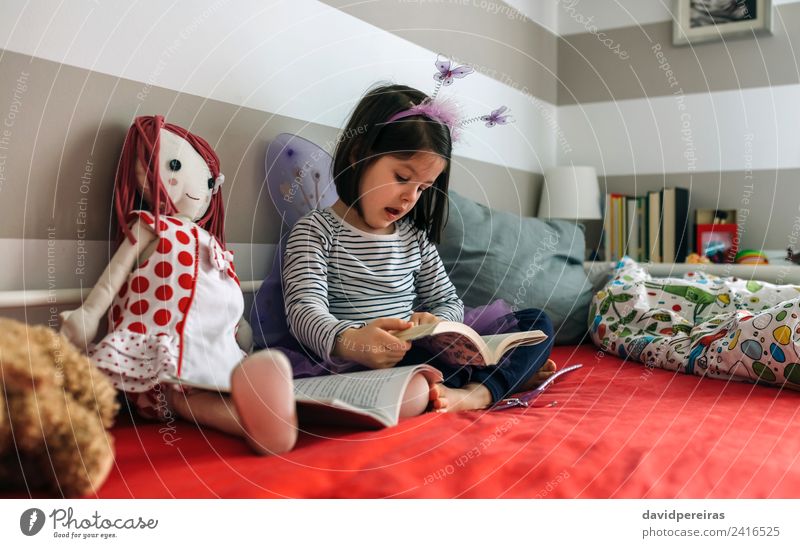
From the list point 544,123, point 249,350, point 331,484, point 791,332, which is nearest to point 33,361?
point 331,484

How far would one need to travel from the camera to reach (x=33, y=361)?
0.52m

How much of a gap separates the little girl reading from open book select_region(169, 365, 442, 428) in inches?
3.2

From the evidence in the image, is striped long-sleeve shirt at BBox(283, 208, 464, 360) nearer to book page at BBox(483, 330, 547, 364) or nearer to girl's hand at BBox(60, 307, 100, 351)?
book page at BBox(483, 330, 547, 364)

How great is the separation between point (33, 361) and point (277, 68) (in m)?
0.68

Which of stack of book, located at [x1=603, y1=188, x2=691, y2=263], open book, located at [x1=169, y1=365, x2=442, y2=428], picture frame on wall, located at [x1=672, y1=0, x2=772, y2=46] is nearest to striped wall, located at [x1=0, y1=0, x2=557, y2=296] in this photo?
open book, located at [x1=169, y1=365, x2=442, y2=428]

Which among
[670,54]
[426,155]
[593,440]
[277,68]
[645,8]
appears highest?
[645,8]

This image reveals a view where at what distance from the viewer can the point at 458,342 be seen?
0.85 meters

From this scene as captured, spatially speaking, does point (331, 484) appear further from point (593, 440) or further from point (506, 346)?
point (506, 346)

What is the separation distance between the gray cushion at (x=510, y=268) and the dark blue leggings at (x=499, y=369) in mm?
358

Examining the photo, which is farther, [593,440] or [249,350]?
[249,350]

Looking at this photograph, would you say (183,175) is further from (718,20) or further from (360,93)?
(718,20)

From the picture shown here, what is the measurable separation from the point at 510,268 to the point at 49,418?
1001mm

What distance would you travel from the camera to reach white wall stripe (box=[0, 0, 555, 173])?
788 mm

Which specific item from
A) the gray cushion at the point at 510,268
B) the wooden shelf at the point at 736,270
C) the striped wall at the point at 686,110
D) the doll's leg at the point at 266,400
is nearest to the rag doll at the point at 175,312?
the doll's leg at the point at 266,400
